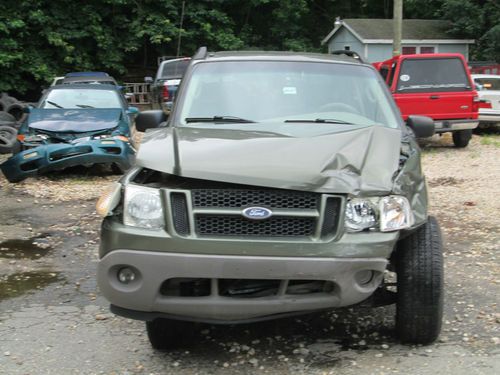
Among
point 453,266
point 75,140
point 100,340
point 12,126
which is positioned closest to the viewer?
point 100,340

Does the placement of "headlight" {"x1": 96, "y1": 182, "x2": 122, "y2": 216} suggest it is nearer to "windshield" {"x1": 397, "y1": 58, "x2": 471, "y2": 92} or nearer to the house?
"windshield" {"x1": 397, "y1": 58, "x2": 471, "y2": 92}

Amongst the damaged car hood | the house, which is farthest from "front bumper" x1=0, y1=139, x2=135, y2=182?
the house

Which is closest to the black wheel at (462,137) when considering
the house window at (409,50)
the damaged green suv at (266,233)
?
the damaged green suv at (266,233)

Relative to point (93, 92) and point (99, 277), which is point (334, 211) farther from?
point (93, 92)

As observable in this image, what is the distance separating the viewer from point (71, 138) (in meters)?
9.51

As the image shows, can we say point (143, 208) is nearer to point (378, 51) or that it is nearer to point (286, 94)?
point (286, 94)

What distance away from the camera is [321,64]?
486 cm

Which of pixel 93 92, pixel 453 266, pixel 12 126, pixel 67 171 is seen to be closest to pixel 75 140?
pixel 67 171

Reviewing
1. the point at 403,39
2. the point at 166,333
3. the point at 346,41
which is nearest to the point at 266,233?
the point at 166,333

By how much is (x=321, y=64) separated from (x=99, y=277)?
8.38ft

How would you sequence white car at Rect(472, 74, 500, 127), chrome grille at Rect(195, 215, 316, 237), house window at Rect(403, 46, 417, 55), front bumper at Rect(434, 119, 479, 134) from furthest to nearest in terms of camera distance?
house window at Rect(403, 46, 417, 55), white car at Rect(472, 74, 500, 127), front bumper at Rect(434, 119, 479, 134), chrome grille at Rect(195, 215, 316, 237)

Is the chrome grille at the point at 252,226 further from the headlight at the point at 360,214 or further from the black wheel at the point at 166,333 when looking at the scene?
the black wheel at the point at 166,333

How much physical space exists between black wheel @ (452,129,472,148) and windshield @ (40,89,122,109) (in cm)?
693

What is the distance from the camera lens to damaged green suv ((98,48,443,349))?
10.2ft
